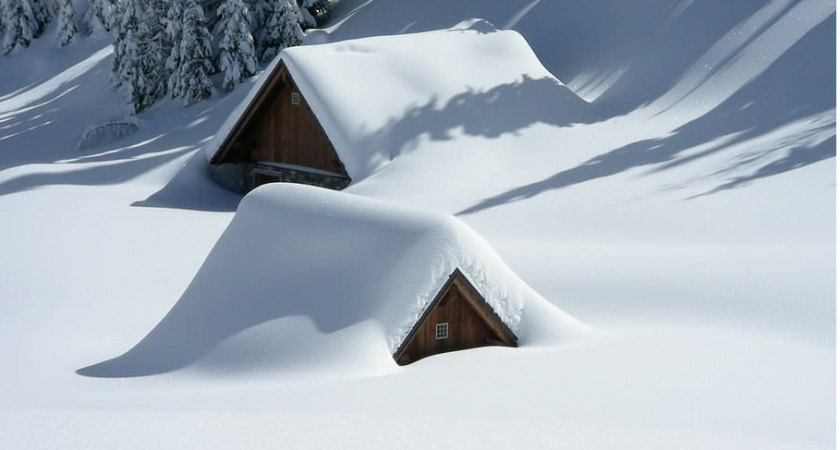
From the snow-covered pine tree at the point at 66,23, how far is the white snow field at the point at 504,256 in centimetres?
1446

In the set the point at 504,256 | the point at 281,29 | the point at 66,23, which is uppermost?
the point at 66,23

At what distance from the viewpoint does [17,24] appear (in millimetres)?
48531

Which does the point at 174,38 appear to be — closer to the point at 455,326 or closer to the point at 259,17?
the point at 259,17

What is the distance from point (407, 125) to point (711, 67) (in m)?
8.47

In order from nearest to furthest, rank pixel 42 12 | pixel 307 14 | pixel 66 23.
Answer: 1. pixel 307 14
2. pixel 66 23
3. pixel 42 12

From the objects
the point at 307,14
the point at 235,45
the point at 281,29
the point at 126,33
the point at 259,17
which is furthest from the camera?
the point at 307,14

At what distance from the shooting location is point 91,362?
1303cm

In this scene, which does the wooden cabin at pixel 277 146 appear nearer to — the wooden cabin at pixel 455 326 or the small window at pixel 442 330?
the wooden cabin at pixel 455 326

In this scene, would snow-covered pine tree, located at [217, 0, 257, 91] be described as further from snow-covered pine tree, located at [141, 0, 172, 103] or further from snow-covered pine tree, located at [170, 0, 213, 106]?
snow-covered pine tree, located at [141, 0, 172, 103]

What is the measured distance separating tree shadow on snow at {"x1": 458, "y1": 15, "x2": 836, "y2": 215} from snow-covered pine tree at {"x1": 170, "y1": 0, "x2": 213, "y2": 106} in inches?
573

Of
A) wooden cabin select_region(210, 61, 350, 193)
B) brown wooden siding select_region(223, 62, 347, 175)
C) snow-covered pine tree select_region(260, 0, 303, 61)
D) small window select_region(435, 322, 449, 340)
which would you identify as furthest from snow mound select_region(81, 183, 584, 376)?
snow-covered pine tree select_region(260, 0, 303, 61)

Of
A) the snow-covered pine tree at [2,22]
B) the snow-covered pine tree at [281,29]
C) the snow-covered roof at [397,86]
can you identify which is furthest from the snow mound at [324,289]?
the snow-covered pine tree at [2,22]

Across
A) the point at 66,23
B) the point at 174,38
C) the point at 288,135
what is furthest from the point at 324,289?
the point at 66,23

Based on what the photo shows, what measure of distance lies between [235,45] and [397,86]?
941cm
